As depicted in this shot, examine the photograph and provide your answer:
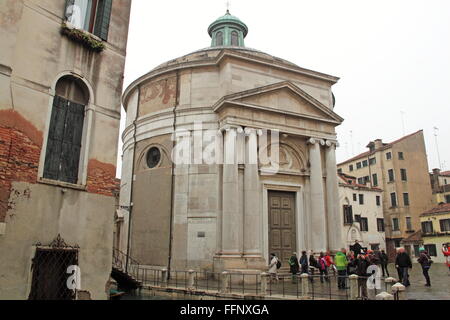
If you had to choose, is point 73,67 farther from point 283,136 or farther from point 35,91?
point 283,136

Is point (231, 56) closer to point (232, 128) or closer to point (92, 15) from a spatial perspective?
point (232, 128)

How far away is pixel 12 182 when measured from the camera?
8.03 meters

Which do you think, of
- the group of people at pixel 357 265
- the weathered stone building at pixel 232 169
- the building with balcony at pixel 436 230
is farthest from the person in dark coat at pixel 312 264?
the building with balcony at pixel 436 230

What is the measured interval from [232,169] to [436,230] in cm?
3221

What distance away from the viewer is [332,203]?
19875 mm

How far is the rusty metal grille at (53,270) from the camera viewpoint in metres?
8.23

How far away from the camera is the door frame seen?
720 inches

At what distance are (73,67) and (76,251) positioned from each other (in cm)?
481

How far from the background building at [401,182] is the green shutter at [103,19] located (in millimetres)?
41602

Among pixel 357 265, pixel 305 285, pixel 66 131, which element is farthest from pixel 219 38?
pixel 305 285

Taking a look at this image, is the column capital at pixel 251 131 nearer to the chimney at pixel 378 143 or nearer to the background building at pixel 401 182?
the background building at pixel 401 182

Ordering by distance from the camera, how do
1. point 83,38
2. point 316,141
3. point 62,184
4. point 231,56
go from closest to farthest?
1. point 62,184
2. point 83,38
3. point 231,56
4. point 316,141

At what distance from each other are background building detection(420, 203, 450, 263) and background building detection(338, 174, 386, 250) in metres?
4.57

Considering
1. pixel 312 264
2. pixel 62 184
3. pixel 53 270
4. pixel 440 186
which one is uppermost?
pixel 440 186
